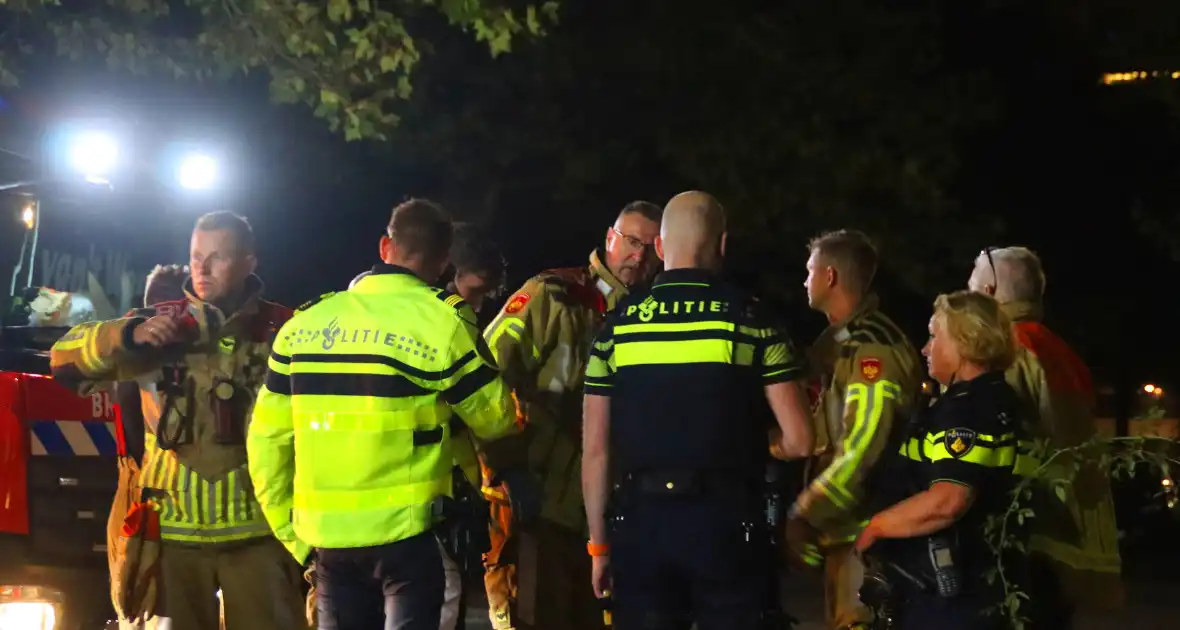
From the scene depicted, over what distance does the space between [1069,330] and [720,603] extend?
34.7ft

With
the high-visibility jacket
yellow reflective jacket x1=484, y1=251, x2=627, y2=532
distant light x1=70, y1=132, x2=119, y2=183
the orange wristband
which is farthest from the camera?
distant light x1=70, y1=132, x2=119, y2=183

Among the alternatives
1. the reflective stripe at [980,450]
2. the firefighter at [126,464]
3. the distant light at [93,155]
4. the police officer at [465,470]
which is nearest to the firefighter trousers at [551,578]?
the police officer at [465,470]

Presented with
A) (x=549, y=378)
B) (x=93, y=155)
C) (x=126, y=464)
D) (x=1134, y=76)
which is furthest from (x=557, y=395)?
(x=1134, y=76)

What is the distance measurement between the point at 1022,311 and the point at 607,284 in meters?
1.59

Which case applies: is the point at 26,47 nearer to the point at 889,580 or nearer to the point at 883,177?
the point at 883,177

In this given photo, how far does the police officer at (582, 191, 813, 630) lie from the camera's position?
357 centimetres

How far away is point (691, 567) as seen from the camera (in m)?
3.57

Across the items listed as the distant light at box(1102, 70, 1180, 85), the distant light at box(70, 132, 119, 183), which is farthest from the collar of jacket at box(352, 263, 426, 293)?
the distant light at box(1102, 70, 1180, 85)

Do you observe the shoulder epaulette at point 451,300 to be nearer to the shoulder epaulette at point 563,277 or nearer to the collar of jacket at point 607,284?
the shoulder epaulette at point 563,277

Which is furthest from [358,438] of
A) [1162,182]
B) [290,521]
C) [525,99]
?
[1162,182]

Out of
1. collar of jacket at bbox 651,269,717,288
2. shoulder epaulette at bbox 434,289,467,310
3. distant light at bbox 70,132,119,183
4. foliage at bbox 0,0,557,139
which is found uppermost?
foliage at bbox 0,0,557,139

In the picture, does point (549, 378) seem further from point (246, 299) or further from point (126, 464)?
point (126, 464)

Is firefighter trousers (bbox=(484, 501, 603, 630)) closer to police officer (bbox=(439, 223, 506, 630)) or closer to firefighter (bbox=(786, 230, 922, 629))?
police officer (bbox=(439, 223, 506, 630))

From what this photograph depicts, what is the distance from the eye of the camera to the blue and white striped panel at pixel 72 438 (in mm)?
4430
